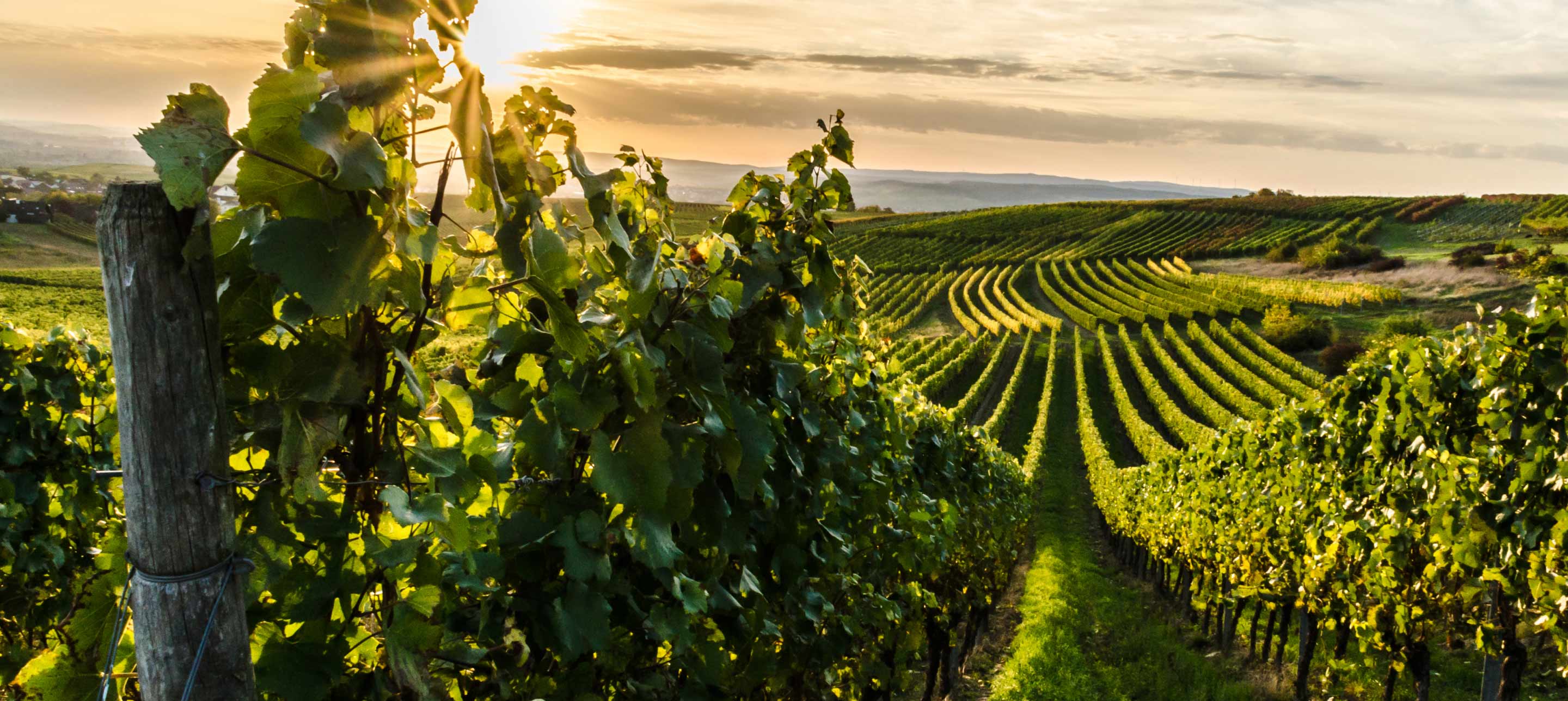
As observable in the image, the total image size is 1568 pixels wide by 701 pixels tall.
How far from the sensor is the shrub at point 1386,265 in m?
69.0

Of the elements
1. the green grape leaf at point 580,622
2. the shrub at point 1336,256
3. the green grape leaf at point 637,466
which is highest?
the shrub at point 1336,256

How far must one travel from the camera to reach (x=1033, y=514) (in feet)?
73.7

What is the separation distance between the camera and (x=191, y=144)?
1.07 meters

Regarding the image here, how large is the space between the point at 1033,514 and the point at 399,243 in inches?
896

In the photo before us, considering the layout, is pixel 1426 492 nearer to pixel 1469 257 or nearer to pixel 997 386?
pixel 997 386

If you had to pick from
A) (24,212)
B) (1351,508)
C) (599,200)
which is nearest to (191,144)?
(599,200)

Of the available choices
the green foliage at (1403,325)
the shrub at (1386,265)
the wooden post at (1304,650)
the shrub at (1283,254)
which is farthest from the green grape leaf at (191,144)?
the shrub at (1283,254)

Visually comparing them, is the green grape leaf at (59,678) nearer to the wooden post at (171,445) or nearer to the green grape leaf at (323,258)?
the wooden post at (171,445)

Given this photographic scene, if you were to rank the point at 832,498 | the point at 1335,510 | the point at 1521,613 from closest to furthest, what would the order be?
the point at 832,498, the point at 1521,613, the point at 1335,510

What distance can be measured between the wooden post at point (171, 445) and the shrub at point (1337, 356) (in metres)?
44.9

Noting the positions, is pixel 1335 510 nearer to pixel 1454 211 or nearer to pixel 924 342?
pixel 924 342

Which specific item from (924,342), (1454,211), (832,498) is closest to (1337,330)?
(924,342)

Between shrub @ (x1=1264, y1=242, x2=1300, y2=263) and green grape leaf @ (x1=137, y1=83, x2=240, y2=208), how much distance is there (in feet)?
292

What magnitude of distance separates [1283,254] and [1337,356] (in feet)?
145
